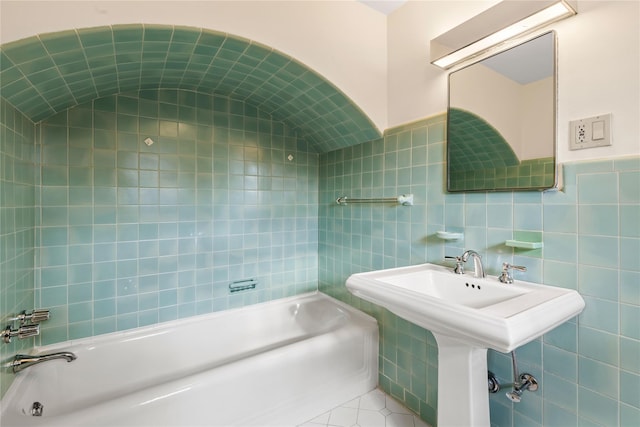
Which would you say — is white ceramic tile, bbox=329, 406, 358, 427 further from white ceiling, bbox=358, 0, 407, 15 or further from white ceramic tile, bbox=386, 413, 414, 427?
white ceiling, bbox=358, 0, 407, 15

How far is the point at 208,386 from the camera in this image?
130cm

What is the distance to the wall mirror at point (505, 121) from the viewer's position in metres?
1.14

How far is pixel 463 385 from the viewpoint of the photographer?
113cm

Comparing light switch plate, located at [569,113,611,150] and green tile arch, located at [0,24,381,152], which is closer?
light switch plate, located at [569,113,611,150]

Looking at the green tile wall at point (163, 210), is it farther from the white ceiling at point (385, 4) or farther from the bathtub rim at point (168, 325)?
the white ceiling at point (385, 4)

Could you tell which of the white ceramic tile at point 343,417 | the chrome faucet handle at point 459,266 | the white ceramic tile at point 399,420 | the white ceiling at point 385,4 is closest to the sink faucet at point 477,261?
the chrome faucet handle at point 459,266

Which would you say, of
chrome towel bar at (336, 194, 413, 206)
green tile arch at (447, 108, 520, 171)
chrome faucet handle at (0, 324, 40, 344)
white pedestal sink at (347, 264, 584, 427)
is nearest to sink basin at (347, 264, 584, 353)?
white pedestal sink at (347, 264, 584, 427)

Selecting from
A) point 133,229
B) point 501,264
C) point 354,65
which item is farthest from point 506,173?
point 133,229

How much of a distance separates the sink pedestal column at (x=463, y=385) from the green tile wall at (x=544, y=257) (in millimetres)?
236

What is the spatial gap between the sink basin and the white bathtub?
0.67 meters

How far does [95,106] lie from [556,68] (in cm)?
240

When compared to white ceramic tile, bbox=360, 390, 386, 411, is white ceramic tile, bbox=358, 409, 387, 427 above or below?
above

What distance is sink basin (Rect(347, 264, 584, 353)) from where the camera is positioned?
2.66 ft

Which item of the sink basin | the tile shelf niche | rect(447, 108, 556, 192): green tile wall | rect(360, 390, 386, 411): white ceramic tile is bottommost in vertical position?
rect(360, 390, 386, 411): white ceramic tile
